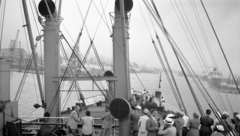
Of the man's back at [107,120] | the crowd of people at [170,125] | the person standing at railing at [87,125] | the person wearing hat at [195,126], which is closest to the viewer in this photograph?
the crowd of people at [170,125]

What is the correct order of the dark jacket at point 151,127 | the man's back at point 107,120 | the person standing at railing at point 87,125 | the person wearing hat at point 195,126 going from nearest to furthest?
the dark jacket at point 151,127, the person wearing hat at point 195,126, the person standing at railing at point 87,125, the man's back at point 107,120

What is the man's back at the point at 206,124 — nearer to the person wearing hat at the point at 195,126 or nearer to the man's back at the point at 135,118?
the person wearing hat at the point at 195,126

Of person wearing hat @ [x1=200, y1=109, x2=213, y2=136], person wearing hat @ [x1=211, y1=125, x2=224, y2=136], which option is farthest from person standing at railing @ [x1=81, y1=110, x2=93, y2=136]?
person wearing hat @ [x1=211, y1=125, x2=224, y2=136]

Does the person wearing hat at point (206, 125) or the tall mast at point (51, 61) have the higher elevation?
the tall mast at point (51, 61)

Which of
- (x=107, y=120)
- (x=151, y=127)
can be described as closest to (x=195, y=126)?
(x=151, y=127)

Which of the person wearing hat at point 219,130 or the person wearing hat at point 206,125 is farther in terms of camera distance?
the person wearing hat at point 206,125

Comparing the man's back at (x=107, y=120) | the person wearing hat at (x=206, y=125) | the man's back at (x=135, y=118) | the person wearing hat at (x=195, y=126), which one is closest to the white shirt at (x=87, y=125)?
the man's back at (x=107, y=120)

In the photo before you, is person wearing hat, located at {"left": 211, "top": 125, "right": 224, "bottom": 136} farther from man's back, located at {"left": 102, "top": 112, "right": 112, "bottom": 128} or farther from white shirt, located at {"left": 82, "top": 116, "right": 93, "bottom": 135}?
white shirt, located at {"left": 82, "top": 116, "right": 93, "bottom": 135}

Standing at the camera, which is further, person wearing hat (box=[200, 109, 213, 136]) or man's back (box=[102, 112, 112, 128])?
man's back (box=[102, 112, 112, 128])

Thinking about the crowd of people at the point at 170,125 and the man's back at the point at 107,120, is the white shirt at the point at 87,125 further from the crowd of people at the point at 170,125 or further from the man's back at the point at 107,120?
the man's back at the point at 107,120

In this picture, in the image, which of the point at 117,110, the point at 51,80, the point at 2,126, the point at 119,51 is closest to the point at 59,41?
the point at 51,80

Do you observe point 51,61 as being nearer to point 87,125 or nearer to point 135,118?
point 87,125

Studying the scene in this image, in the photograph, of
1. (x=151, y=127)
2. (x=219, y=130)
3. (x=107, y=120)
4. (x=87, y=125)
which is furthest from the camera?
(x=107, y=120)

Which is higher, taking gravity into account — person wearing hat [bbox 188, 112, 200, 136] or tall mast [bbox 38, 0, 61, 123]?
tall mast [bbox 38, 0, 61, 123]
